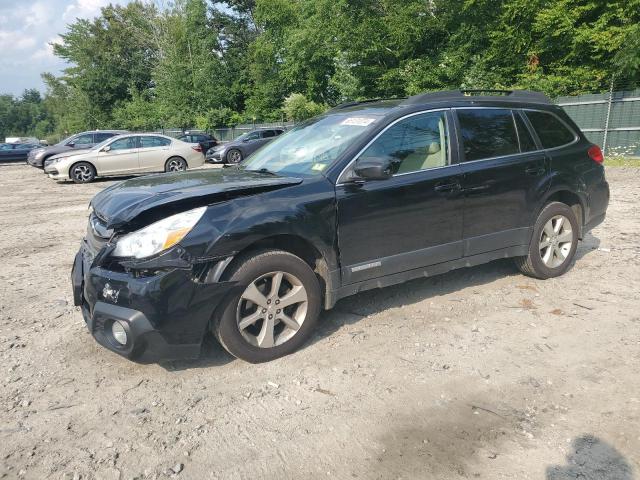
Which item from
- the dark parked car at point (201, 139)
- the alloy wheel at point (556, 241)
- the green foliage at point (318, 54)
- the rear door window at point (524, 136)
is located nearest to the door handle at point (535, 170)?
the rear door window at point (524, 136)

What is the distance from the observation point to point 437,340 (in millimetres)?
3836

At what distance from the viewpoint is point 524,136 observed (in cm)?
479

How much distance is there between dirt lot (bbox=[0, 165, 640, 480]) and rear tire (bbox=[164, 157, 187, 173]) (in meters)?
12.4

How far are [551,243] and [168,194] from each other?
3787mm

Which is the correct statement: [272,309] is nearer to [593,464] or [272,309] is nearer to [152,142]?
[593,464]

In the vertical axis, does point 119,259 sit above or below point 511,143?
below

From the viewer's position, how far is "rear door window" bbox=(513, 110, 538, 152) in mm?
4750

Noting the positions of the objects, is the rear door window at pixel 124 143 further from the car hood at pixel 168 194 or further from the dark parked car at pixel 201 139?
the car hood at pixel 168 194

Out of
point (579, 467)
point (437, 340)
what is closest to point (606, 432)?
point (579, 467)

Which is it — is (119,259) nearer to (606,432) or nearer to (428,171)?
(428,171)

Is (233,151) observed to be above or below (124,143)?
below

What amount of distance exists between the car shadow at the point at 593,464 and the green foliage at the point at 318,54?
718 inches

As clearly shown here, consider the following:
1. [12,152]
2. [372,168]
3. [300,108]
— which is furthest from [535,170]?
[12,152]

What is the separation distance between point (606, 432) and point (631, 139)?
54.7 feet
